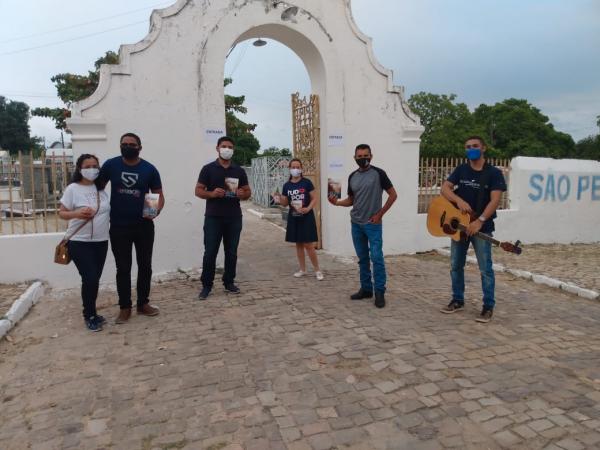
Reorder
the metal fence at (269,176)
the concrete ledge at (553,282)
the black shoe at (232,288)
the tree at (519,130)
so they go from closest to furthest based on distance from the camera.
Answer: the black shoe at (232,288) → the concrete ledge at (553,282) → the metal fence at (269,176) → the tree at (519,130)

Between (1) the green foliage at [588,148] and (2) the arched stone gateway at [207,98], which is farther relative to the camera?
(1) the green foliage at [588,148]

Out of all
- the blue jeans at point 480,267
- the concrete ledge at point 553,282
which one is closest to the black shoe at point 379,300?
the blue jeans at point 480,267

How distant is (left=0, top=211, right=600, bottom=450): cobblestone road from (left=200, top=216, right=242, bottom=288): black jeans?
38 centimetres

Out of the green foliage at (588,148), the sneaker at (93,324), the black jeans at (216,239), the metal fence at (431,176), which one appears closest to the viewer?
the sneaker at (93,324)

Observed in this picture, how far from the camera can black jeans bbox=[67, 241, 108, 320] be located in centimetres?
455

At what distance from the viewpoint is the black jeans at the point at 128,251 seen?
4.78 meters

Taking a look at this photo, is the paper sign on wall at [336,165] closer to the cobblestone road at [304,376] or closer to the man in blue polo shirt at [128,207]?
the cobblestone road at [304,376]

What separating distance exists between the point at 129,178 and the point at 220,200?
1156 millimetres

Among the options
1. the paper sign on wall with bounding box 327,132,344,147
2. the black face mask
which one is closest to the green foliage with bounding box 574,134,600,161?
the paper sign on wall with bounding box 327,132,344,147

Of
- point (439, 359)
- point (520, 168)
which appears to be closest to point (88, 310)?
point (439, 359)

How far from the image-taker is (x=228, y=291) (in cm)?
596

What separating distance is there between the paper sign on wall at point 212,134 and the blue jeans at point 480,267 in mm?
3709

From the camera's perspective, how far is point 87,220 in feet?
14.8

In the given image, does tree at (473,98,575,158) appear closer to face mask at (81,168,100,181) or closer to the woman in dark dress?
the woman in dark dress
